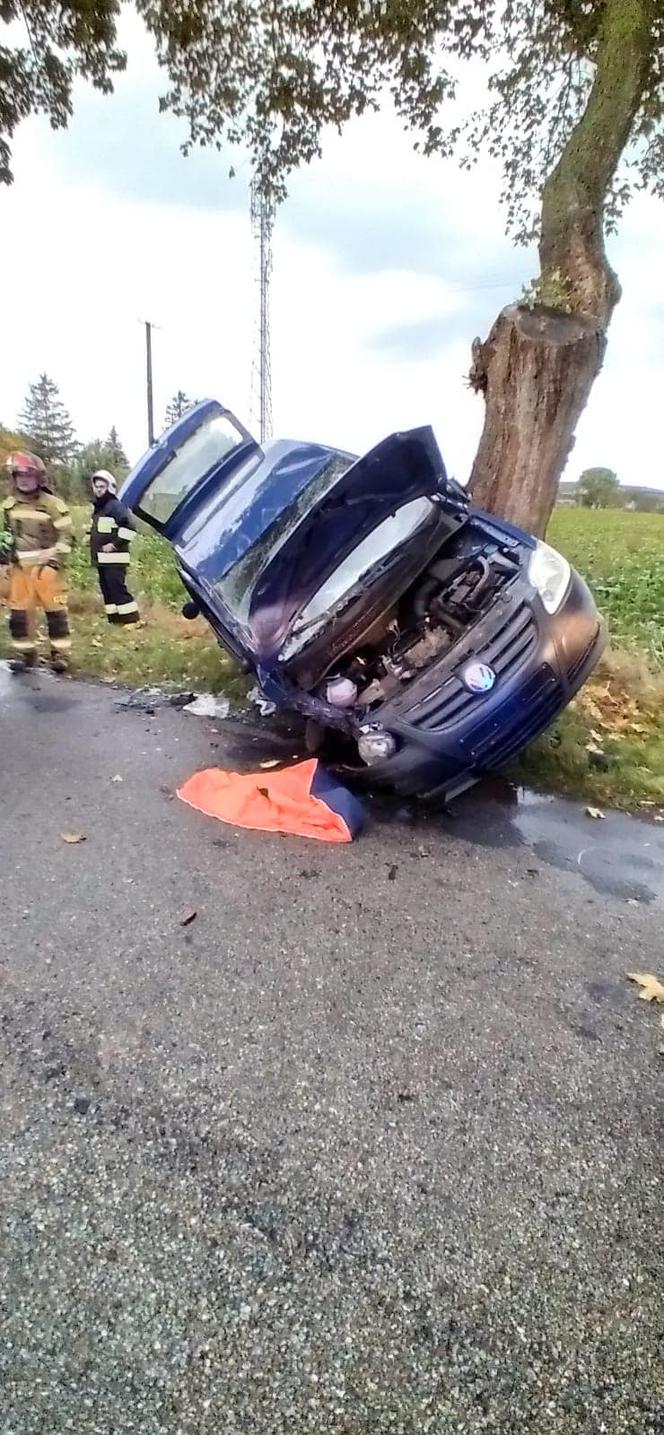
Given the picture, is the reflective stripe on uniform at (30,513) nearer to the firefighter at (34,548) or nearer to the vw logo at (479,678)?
the firefighter at (34,548)

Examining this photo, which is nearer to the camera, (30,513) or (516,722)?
(516,722)

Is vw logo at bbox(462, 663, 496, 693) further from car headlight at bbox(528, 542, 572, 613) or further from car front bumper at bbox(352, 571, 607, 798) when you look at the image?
car headlight at bbox(528, 542, 572, 613)

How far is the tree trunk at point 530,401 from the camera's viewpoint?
5.95 metres

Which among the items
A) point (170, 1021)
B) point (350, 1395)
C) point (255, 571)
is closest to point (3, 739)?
point (255, 571)

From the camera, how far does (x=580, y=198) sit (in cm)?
629

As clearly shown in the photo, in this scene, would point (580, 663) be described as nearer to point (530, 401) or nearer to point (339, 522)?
point (339, 522)

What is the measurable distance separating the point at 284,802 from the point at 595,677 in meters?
3.12

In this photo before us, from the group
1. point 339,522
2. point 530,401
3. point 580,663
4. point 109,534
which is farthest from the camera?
point 109,534

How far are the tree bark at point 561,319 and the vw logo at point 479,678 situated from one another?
287cm

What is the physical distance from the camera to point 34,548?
253 inches

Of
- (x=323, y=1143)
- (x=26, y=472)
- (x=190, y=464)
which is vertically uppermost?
(x=190, y=464)

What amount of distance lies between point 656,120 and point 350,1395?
10224 mm

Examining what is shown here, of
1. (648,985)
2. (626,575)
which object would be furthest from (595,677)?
(626,575)

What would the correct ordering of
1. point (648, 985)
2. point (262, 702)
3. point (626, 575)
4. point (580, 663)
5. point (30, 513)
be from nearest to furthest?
point (648, 985)
point (580, 663)
point (262, 702)
point (30, 513)
point (626, 575)
